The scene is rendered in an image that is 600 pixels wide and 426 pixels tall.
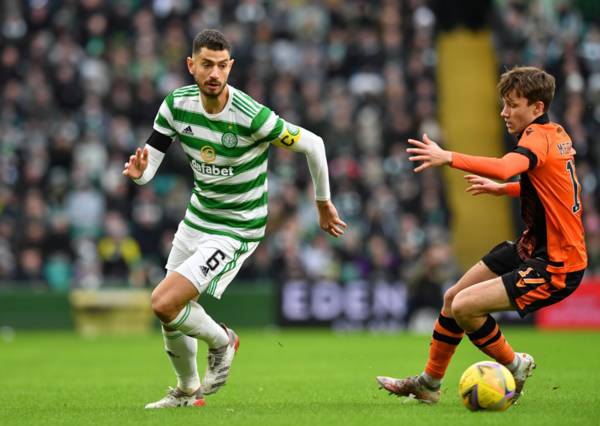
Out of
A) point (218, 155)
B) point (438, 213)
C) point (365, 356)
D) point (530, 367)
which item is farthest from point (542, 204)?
point (438, 213)

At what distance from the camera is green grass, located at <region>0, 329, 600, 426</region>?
7910 millimetres

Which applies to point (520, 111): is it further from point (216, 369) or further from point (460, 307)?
point (216, 369)

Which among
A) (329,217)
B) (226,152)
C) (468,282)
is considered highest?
(226,152)

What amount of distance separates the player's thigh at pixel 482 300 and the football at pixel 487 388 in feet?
1.26

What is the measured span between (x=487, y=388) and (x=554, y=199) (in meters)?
1.35

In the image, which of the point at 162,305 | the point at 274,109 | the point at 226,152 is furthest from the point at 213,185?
the point at 274,109

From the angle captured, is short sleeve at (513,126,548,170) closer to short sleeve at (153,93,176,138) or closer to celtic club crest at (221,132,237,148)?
celtic club crest at (221,132,237,148)

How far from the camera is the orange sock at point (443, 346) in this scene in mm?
8547

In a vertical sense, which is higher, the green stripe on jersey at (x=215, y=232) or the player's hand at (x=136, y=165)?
the player's hand at (x=136, y=165)

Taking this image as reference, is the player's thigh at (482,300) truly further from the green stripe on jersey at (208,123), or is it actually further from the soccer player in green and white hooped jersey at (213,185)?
the green stripe on jersey at (208,123)

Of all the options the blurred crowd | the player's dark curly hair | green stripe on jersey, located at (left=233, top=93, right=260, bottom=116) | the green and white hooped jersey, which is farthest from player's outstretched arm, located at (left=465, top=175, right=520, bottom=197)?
the blurred crowd

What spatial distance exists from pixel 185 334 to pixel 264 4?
1672 cm

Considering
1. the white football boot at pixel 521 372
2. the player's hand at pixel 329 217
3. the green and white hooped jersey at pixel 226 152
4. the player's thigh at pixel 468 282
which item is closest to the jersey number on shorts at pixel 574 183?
the player's thigh at pixel 468 282

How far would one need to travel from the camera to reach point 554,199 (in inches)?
318
